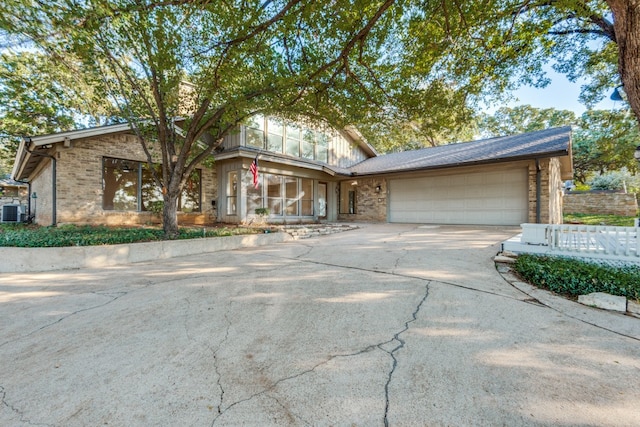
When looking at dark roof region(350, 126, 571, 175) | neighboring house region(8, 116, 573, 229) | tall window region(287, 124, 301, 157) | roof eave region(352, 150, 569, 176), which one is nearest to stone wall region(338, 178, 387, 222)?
neighboring house region(8, 116, 573, 229)

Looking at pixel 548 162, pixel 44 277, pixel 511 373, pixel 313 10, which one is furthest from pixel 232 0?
pixel 548 162

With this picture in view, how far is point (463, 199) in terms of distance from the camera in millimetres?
11734

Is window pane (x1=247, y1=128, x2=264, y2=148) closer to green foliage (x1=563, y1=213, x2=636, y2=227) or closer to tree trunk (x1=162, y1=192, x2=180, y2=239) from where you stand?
tree trunk (x1=162, y1=192, x2=180, y2=239)

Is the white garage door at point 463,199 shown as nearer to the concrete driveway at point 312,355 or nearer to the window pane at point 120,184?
the concrete driveway at point 312,355

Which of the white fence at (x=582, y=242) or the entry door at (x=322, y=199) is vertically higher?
the entry door at (x=322, y=199)

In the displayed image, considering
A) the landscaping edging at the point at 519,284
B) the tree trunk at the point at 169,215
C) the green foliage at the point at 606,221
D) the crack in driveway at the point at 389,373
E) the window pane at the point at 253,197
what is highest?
the window pane at the point at 253,197

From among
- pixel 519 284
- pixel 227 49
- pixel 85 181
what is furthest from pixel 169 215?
pixel 519 284

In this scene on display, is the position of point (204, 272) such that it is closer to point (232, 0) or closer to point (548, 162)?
point (232, 0)

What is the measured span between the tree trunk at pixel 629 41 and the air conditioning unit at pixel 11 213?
2059cm

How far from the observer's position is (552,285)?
3.71 m

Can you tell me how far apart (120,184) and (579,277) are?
12659mm

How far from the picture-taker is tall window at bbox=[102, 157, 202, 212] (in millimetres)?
9602

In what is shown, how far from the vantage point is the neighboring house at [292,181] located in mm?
8930

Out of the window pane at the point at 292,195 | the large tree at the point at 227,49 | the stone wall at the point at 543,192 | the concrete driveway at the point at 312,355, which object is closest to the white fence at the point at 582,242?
the concrete driveway at the point at 312,355
